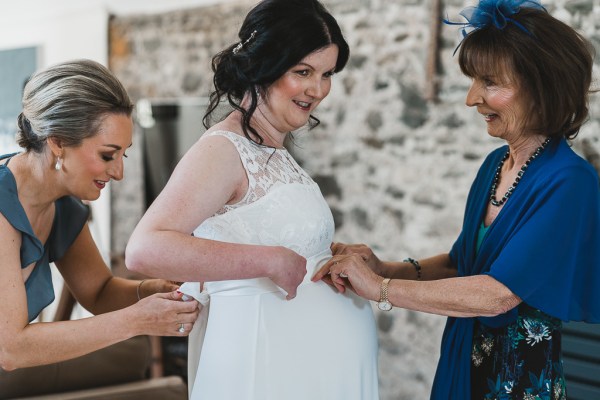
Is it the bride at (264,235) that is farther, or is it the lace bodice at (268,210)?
the lace bodice at (268,210)

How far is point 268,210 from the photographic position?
1812mm

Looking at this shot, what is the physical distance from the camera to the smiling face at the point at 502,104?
196 cm

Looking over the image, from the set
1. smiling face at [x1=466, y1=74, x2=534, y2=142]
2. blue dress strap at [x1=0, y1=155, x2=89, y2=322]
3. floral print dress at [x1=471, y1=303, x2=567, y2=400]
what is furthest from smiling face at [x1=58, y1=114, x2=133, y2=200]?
floral print dress at [x1=471, y1=303, x2=567, y2=400]

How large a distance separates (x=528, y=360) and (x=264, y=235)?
78 cm

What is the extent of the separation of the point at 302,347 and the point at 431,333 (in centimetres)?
261

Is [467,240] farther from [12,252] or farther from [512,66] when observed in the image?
[12,252]

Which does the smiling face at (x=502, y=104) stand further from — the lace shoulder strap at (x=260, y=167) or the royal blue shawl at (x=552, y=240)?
the lace shoulder strap at (x=260, y=167)

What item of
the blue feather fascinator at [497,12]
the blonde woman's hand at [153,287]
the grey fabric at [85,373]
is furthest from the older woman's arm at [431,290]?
the grey fabric at [85,373]

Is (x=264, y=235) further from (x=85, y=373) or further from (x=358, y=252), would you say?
(x=85, y=373)

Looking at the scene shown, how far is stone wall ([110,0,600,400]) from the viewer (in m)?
4.20

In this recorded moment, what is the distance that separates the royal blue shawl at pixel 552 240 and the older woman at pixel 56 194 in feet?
2.67

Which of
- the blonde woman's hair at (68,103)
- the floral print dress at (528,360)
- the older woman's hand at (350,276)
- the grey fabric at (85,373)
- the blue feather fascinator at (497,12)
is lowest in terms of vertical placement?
the grey fabric at (85,373)

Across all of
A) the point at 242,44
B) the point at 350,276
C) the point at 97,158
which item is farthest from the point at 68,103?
the point at 350,276

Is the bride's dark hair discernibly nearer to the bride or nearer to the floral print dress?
the bride
